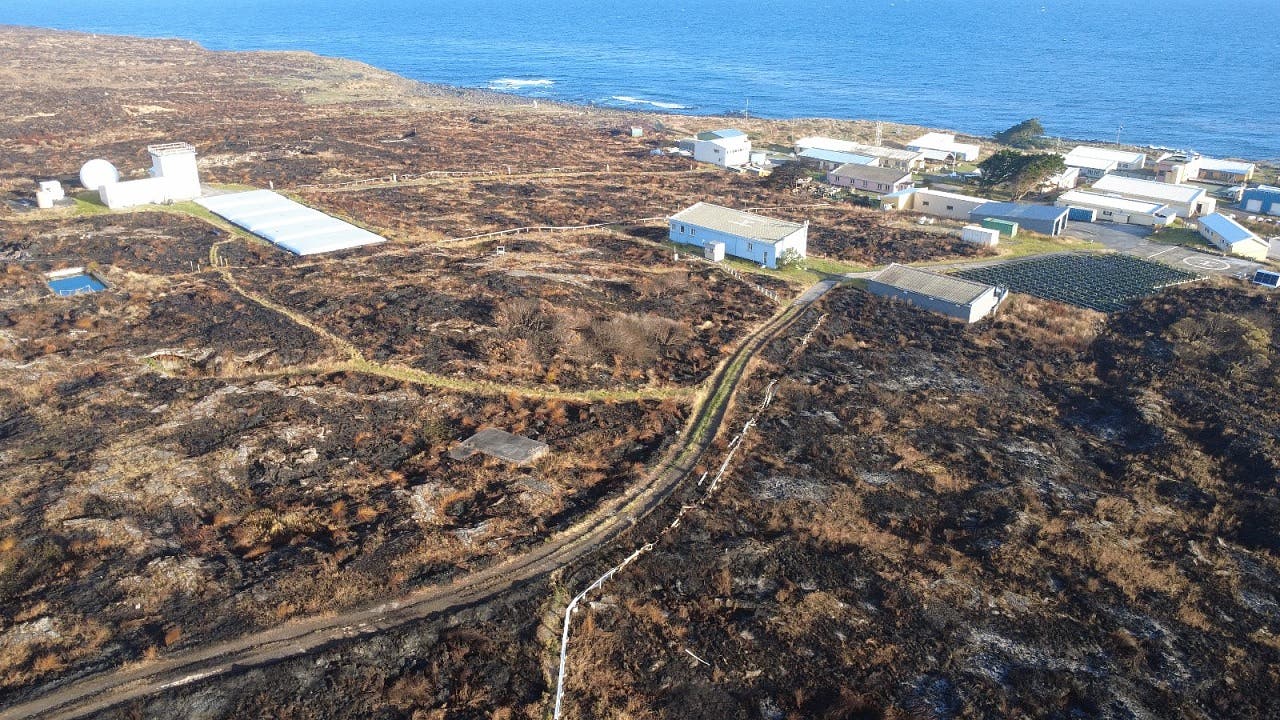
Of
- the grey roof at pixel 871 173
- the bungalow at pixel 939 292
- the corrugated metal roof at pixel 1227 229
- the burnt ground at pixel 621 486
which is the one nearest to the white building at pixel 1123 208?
the corrugated metal roof at pixel 1227 229

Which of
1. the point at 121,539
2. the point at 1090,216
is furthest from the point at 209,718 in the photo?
the point at 1090,216

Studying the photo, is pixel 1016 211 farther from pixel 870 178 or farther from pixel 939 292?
pixel 939 292

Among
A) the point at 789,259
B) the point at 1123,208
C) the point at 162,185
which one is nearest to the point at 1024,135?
the point at 1123,208

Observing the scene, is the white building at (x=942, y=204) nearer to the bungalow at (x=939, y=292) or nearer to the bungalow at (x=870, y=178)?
the bungalow at (x=870, y=178)

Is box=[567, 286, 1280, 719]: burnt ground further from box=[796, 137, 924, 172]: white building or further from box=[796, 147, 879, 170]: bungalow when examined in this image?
box=[796, 137, 924, 172]: white building

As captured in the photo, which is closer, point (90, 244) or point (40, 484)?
point (40, 484)

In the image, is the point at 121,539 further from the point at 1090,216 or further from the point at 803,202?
the point at 1090,216
